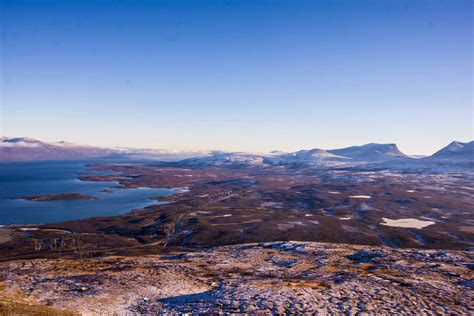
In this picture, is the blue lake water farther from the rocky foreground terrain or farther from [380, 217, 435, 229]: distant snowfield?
[380, 217, 435, 229]: distant snowfield

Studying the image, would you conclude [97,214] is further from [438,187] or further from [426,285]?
[438,187]

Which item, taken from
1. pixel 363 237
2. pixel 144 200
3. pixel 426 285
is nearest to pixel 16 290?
pixel 426 285

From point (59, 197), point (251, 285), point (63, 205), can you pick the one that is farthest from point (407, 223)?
point (59, 197)

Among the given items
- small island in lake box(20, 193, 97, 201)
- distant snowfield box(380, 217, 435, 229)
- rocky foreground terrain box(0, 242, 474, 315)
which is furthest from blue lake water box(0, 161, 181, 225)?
distant snowfield box(380, 217, 435, 229)

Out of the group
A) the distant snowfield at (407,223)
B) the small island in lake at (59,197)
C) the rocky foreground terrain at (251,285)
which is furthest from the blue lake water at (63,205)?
the distant snowfield at (407,223)

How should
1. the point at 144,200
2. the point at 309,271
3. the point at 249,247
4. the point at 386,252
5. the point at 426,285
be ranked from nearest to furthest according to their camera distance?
the point at 426,285 < the point at 309,271 < the point at 386,252 < the point at 249,247 < the point at 144,200
